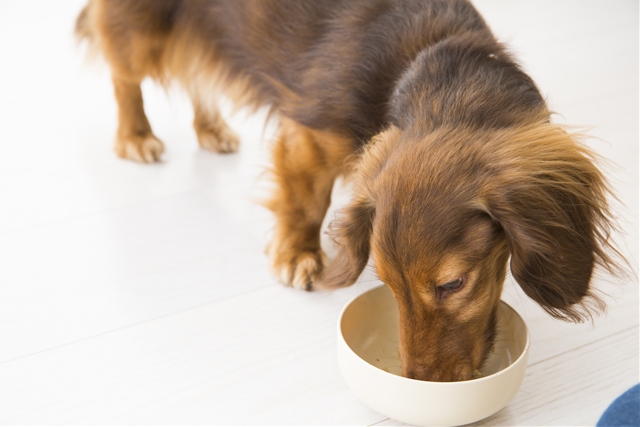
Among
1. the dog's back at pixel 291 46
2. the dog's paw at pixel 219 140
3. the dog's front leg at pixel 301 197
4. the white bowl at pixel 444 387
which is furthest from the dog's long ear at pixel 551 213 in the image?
the dog's paw at pixel 219 140

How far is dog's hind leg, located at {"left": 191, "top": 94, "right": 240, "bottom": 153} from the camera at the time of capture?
8.26 feet

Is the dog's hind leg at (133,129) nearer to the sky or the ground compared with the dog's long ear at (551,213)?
nearer to the ground

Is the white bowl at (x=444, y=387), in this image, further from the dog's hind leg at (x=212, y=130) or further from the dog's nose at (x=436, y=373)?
the dog's hind leg at (x=212, y=130)

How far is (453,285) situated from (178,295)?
0.75 meters

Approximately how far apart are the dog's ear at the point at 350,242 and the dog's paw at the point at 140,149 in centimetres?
102

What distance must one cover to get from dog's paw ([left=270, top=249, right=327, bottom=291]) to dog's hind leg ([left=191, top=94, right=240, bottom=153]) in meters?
0.67

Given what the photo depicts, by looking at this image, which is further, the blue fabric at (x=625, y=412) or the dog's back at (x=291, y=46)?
the dog's back at (x=291, y=46)

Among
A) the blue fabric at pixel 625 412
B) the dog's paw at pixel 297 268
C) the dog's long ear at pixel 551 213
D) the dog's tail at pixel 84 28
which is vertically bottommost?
the dog's tail at pixel 84 28

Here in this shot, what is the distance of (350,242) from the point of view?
4.98ft

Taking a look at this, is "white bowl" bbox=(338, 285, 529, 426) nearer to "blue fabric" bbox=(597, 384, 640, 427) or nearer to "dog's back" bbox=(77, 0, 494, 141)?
"blue fabric" bbox=(597, 384, 640, 427)

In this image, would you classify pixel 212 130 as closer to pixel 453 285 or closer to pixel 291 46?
pixel 291 46

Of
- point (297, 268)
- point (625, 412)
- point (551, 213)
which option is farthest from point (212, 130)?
point (625, 412)

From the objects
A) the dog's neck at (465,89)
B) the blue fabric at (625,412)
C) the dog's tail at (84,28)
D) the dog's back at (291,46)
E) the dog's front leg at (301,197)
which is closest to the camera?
the blue fabric at (625,412)

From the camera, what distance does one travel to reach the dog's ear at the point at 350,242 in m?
1.47
